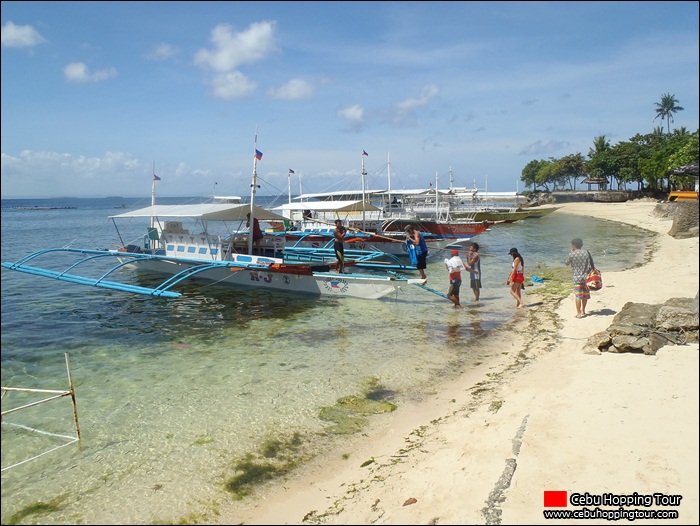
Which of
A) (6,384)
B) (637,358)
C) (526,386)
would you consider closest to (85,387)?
(6,384)

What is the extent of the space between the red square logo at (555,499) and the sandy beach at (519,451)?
0.05 metres

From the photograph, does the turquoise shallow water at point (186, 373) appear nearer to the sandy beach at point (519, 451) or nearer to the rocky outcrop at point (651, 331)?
the sandy beach at point (519, 451)

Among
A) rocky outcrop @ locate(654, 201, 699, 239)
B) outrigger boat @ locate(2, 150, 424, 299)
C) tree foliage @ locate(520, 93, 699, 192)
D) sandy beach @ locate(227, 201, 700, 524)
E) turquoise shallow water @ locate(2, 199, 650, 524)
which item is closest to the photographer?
sandy beach @ locate(227, 201, 700, 524)

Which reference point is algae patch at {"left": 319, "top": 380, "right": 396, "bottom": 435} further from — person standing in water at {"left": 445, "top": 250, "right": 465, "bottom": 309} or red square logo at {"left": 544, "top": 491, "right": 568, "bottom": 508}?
person standing in water at {"left": 445, "top": 250, "right": 465, "bottom": 309}

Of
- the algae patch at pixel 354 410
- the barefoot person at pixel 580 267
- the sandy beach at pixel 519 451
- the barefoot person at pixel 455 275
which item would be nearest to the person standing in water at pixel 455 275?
the barefoot person at pixel 455 275

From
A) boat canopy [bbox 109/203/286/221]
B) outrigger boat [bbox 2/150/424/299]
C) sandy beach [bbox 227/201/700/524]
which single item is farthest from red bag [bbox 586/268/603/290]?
boat canopy [bbox 109/203/286/221]

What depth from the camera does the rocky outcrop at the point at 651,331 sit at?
299 inches

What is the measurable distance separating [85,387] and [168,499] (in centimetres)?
445

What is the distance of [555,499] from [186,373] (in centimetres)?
743

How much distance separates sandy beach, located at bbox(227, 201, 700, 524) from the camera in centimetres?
406

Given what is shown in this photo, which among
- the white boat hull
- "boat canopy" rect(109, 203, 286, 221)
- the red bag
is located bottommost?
the white boat hull

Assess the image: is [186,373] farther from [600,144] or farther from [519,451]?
[600,144]

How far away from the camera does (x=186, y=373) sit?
30.4 feet

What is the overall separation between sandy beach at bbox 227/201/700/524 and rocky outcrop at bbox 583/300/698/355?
0.75ft
